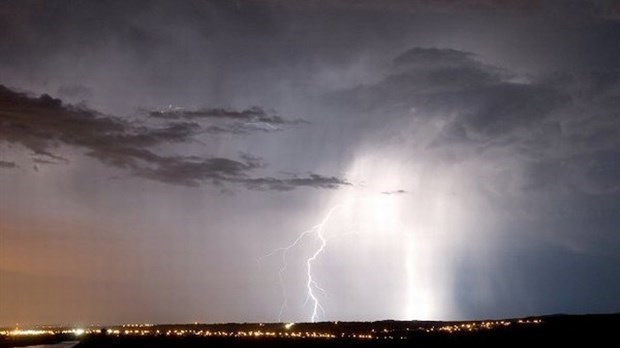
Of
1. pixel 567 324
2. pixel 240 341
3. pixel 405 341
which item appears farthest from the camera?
pixel 567 324

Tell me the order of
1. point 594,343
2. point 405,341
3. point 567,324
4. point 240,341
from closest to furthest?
point 594,343 → point 405,341 → point 240,341 → point 567,324

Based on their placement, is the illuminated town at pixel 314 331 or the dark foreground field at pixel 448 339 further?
the illuminated town at pixel 314 331

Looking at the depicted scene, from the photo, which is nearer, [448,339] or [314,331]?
[448,339]

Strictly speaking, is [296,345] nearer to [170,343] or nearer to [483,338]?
[170,343]

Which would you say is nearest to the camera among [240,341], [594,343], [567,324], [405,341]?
[594,343]

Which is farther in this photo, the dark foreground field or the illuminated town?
the illuminated town

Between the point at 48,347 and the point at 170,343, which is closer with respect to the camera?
the point at 170,343

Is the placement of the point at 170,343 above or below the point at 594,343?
above

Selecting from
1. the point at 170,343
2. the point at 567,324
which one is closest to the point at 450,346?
the point at 567,324

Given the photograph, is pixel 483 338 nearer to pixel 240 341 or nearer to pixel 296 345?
pixel 296 345

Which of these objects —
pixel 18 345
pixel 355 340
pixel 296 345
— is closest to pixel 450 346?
pixel 355 340
